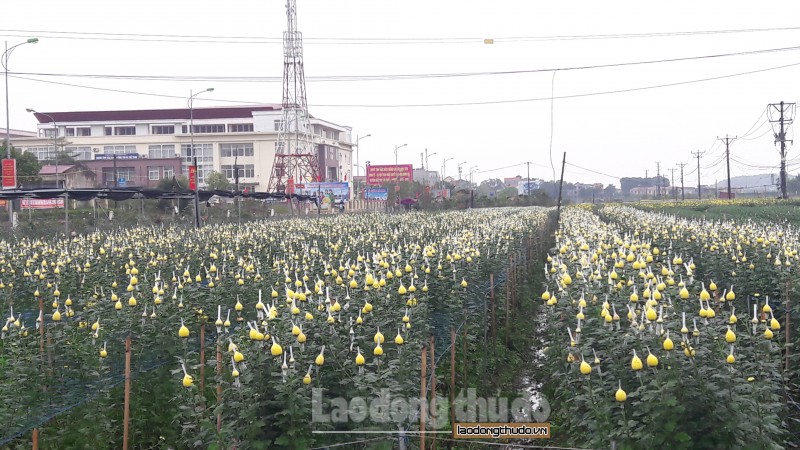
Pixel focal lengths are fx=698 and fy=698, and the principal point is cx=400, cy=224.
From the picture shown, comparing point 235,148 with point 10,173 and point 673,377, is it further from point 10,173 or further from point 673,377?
point 673,377

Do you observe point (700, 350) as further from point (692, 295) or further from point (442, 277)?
point (442, 277)

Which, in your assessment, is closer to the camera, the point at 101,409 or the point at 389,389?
the point at 389,389

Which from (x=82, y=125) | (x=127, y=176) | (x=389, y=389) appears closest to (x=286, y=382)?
(x=389, y=389)

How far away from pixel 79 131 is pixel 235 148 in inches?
839

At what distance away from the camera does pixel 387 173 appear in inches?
3182

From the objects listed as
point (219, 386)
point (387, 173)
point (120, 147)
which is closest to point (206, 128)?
point (120, 147)

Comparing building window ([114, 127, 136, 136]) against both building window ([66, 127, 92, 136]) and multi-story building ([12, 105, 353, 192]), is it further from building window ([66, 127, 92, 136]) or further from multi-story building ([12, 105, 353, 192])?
building window ([66, 127, 92, 136])

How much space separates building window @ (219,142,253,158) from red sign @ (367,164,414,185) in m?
21.0

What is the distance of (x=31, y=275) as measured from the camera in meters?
12.0

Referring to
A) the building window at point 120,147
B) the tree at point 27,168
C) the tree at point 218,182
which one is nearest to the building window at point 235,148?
the building window at point 120,147

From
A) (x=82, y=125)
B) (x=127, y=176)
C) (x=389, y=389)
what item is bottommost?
(x=389, y=389)

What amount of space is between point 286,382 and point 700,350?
10.2ft

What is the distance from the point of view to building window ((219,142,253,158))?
93000 millimetres

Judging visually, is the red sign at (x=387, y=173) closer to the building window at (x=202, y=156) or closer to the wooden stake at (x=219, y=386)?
the building window at (x=202, y=156)
